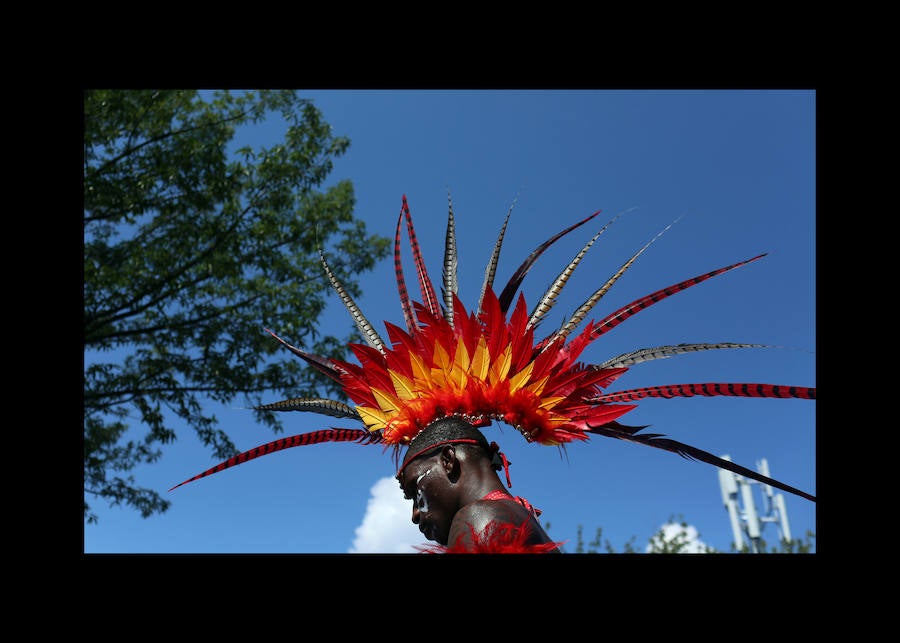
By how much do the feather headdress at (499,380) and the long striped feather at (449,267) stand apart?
2cm

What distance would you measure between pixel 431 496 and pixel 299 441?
693 mm

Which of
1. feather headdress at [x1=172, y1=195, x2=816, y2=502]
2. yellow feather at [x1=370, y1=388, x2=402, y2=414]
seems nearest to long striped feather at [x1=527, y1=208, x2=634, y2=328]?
A: feather headdress at [x1=172, y1=195, x2=816, y2=502]

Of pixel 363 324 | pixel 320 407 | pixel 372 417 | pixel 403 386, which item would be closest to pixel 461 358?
pixel 403 386

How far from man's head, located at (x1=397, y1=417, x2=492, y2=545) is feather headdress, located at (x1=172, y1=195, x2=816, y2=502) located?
0.32ft

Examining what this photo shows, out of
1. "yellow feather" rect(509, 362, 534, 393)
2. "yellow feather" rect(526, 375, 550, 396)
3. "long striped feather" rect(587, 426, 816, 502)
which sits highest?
"yellow feather" rect(509, 362, 534, 393)

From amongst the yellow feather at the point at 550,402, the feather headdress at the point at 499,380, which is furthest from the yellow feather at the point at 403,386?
the yellow feather at the point at 550,402

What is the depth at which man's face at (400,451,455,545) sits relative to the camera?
95.0 inches

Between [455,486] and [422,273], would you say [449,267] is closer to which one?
[422,273]

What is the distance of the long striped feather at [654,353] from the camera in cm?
249

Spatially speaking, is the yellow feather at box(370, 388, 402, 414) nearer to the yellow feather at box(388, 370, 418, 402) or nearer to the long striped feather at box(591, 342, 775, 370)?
the yellow feather at box(388, 370, 418, 402)

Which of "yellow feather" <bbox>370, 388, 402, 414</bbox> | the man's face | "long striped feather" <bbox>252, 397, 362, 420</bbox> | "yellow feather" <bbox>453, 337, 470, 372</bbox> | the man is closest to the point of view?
the man

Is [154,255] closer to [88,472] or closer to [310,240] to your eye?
[310,240]
